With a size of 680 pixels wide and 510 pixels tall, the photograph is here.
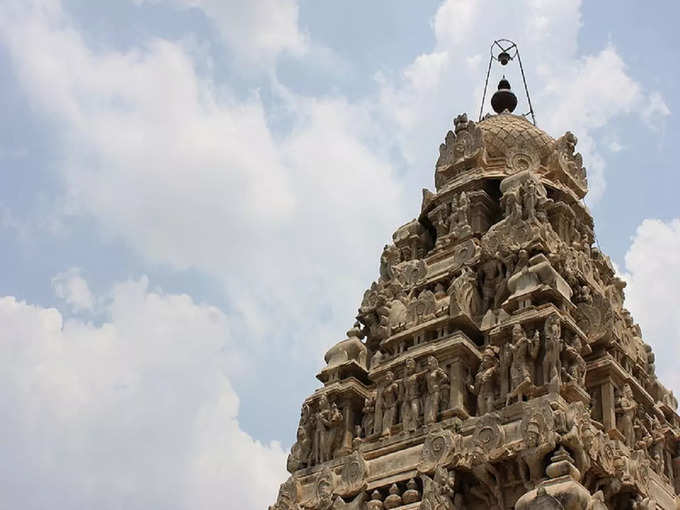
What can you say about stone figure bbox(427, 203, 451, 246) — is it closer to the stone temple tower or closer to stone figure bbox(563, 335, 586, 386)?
the stone temple tower

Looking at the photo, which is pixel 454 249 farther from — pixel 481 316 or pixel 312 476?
pixel 312 476

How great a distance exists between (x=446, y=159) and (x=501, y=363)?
922cm

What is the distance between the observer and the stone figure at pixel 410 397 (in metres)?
26.0

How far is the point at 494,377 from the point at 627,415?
344cm

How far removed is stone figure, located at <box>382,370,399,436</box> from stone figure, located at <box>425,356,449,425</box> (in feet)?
3.18

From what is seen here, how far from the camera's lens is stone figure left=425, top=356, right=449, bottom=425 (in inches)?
1010

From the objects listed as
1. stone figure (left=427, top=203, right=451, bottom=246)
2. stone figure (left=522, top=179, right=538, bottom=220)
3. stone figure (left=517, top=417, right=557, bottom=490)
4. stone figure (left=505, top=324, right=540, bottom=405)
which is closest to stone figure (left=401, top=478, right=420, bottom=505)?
stone figure (left=517, top=417, right=557, bottom=490)

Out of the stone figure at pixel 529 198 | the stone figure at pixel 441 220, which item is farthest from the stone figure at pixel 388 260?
the stone figure at pixel 529 198

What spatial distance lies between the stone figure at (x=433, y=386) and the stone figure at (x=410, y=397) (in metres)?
0.30

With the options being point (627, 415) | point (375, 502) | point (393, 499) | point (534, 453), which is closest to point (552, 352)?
point (627, 415)

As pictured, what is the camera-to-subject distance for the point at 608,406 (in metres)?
26.2

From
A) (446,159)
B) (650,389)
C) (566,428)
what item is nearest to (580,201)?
(446,159)

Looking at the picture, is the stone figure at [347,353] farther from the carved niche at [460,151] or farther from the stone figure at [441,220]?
the carved niche at [460,151]

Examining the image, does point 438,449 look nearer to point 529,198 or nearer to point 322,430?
point 322,430
